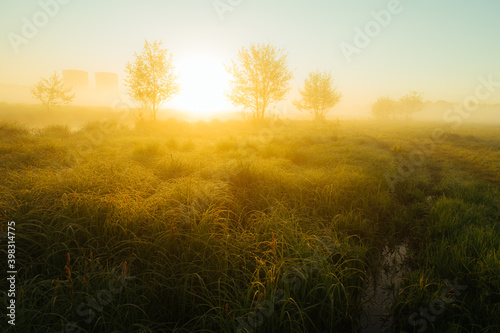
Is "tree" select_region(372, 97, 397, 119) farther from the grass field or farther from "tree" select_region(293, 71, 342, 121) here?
the grass field

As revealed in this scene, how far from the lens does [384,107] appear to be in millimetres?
109125

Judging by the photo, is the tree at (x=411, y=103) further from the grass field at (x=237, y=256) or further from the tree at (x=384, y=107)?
the grass field at (x=237, y=256)

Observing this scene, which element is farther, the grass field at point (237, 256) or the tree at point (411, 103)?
the tree at point (411, 103)

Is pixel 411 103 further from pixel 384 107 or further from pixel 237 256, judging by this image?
pixel 237 256

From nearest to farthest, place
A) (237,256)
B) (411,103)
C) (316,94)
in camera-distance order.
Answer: (237,256) → (316,94) → (411,103)

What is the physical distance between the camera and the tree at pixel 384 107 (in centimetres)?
10869

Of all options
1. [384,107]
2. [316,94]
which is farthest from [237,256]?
[384,107]

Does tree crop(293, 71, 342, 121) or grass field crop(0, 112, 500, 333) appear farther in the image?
tree crop(293, 71, 342, 121)

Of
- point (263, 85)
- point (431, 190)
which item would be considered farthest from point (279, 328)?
point (263, 85)

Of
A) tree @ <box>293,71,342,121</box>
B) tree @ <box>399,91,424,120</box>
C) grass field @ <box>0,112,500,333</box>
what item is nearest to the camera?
grass field @ <box>0,112,500,333</box>

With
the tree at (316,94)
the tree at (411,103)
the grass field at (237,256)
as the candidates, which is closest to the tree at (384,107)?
the tree at (411,103)

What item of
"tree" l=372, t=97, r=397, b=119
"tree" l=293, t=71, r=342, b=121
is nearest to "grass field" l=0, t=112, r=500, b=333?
"tree" l=293, t=71, r=342, b=121

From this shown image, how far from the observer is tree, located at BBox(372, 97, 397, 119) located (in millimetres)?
108688

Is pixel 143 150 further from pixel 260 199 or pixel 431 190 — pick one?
pixel 431 190
